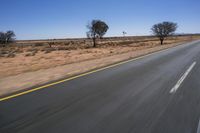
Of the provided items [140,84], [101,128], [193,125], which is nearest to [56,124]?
[101,128]

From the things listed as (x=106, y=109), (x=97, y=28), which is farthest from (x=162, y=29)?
(x=106, y=109)

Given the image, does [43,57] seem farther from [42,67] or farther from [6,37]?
[6,37]

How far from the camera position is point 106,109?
5047 millimetres

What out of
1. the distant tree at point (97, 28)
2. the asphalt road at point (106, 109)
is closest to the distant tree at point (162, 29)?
the distant tree at point (97, 28)

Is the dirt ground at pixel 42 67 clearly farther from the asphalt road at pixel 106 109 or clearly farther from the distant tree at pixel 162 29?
the distant tree at pixel 162 29

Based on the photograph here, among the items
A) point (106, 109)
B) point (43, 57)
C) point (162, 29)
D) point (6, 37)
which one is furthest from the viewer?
point (6, 37)

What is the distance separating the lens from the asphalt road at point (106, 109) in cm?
401

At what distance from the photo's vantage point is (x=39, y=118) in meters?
4.46

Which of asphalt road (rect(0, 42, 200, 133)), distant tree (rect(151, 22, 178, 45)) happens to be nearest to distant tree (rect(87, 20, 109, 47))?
distant tree (rect(151, 22, 178, 45))

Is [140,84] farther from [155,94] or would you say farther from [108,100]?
[108,100]

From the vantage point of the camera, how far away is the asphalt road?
13.1 feet

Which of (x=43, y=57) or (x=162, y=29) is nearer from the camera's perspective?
(x=43, y=57)

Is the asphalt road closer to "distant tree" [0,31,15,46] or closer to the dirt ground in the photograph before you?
the dirt ground

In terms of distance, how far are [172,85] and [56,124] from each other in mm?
5041
